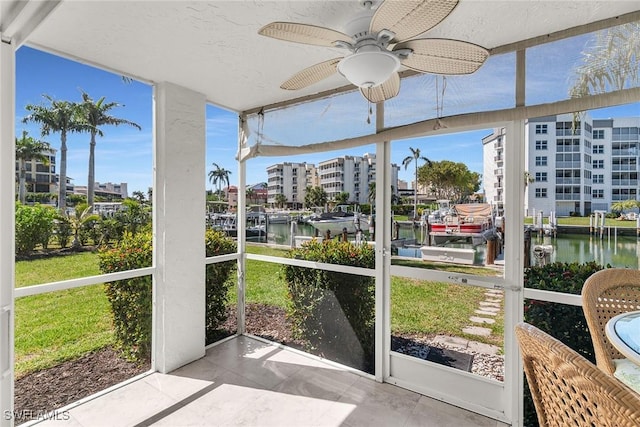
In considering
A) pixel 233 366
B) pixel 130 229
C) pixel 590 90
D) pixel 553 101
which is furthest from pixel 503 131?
pixel 130 229

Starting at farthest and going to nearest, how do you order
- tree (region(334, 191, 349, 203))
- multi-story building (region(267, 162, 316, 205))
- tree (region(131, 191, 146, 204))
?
multi-story building (region(267, 162, 316, 205))
tree (region(334, 191, 349, 203))
tree (region(131, 191, 146, 204))

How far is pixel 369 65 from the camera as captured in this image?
130 cm

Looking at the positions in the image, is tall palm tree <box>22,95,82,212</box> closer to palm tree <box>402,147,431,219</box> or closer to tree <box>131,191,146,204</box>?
tree <box>131,191,146,204</box>

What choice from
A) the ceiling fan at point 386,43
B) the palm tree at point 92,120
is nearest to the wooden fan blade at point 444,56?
the ceiling fan at point 386,43

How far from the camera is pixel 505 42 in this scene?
2.03 meters

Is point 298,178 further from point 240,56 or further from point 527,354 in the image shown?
point 527,354

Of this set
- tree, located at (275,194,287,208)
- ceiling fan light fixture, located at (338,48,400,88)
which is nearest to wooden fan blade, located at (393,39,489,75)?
ceiling fan light fixture, located at (338,48,400,88)

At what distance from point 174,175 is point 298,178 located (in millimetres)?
1212

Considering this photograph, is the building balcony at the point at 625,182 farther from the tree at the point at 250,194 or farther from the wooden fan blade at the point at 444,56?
the tree at the point at 250,194

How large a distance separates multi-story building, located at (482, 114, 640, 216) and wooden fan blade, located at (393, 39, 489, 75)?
976mm

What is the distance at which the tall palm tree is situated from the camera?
85.9 inches

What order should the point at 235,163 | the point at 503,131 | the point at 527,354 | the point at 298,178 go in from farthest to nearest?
1. the point at 235,163
2. the point at 298,178
3. the point at 503,131
4. the point at 527,354

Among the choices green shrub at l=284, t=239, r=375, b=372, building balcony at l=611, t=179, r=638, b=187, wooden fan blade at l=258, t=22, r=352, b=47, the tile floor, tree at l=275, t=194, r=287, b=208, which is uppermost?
wooden fan blade at l=258, t=22, r=352, b=47

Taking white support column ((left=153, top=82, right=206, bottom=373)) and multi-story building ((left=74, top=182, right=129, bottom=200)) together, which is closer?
multi-story building ((left=74, top=182, right=129, bottom=200))
